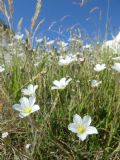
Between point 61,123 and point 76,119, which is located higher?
point 61,123

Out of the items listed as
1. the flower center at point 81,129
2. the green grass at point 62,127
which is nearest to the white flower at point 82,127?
the flower center at point 81,129

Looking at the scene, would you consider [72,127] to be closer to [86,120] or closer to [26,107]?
[86,120]

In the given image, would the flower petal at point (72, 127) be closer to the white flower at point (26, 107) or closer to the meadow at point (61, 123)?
the meadow at point (61, 123)

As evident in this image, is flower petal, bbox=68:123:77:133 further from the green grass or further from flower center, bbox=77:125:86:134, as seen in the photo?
the green grass

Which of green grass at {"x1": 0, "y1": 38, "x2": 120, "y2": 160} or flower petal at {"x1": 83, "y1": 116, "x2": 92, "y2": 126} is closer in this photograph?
flower petal at {"x1": 83, "y1": 116, "x2": 92, "y2": 126}

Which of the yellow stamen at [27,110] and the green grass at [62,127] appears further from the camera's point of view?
the green grass at [62,127]

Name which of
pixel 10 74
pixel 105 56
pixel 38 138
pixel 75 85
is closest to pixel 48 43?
pixel 105 56

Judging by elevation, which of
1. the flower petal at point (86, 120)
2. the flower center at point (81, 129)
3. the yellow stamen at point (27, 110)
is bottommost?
the flower center at point (81, 129)

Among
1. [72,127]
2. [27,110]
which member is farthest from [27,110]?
[72,127]

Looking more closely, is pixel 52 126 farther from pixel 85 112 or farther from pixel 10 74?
pixel 10 74

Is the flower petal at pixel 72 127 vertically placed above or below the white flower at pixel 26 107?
below

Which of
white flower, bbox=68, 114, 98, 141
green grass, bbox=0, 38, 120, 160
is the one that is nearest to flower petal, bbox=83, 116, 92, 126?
white flower, bbox=68, 114, 98, 141
